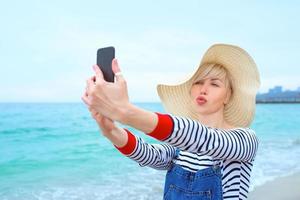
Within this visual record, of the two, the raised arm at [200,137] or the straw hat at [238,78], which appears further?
the straw hat at [238,78]

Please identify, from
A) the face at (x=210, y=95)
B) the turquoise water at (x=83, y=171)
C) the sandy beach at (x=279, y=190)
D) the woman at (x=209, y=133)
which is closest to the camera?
the woman at (x=209, y=133)

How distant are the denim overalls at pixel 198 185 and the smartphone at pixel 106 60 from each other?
2.81ft

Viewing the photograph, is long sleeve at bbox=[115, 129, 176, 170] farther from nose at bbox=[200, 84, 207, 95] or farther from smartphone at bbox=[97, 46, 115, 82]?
smartphone at bbox=[97, 46, 115, 82]

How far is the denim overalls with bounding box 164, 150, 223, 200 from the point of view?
208 centimetres

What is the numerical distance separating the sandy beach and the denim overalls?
4631 mm

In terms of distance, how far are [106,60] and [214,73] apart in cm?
89

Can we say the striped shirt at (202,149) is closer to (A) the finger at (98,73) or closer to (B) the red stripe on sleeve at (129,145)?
(B) the red stripe on sleeve at (129,145)

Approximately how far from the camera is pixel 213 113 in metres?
2.27

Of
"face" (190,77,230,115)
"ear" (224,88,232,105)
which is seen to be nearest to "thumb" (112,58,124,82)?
"face" (190,77,230,115)

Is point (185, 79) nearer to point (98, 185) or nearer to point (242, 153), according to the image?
point (242, 153)

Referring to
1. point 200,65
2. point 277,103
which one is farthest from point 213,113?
point 277,103

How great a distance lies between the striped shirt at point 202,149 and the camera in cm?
160

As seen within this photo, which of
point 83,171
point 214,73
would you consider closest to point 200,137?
point 214,73

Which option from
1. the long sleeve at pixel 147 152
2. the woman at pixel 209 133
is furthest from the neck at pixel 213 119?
the long sleeve at pixel 147 152
